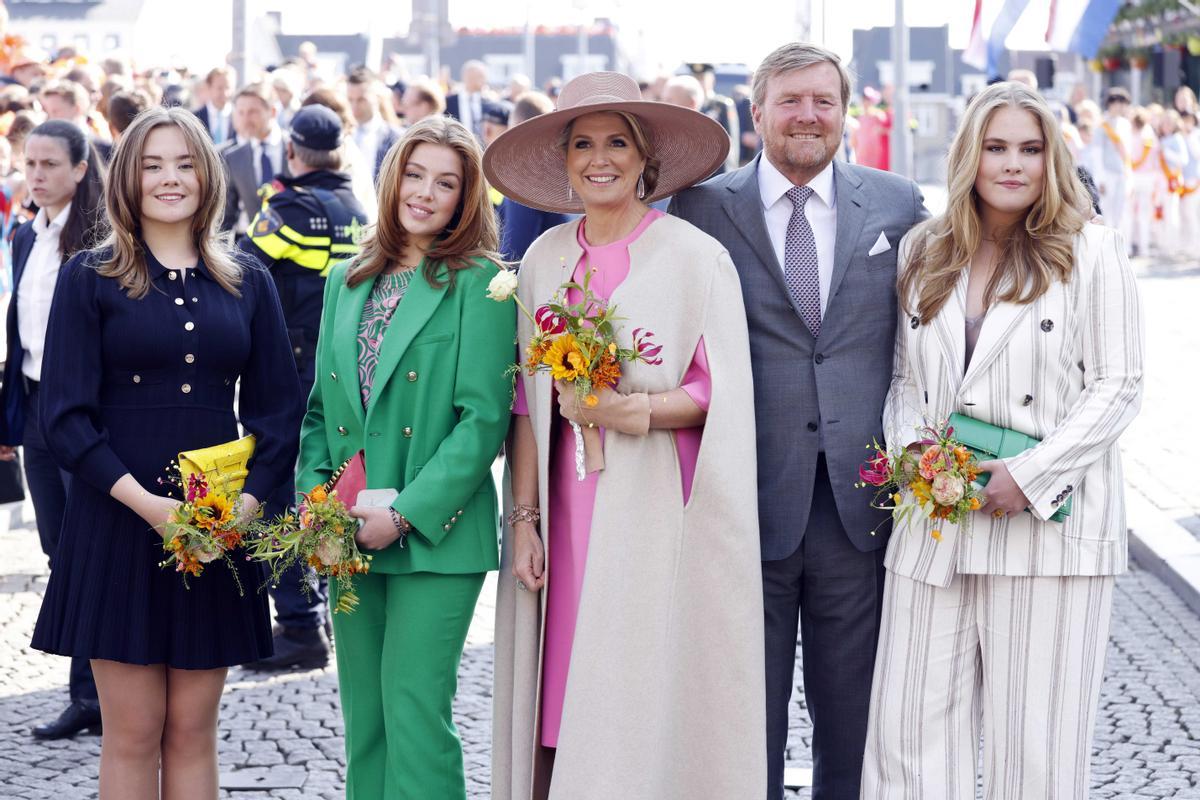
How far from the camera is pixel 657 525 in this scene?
4.13 m

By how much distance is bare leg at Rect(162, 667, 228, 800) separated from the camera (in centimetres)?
432

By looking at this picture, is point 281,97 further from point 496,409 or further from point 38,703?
point 496,409

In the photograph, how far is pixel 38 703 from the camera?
624 centimetres

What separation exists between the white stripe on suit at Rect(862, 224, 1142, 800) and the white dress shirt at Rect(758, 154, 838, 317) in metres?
0.46

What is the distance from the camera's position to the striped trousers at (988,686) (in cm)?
404

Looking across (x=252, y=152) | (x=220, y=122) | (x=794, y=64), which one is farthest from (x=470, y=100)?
(x=794, y=64)

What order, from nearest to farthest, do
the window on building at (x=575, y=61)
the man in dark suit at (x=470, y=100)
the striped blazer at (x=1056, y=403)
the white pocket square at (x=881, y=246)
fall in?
the striped blazer at (x=1056, y=403), the white pocket square at (x=881, y=246), the man in dark suit at (x=470, y=100), the window on building at (x=575, y=61)

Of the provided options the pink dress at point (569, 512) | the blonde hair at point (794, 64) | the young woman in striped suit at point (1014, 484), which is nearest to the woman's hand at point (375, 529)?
the pink dress at point (569, 512)

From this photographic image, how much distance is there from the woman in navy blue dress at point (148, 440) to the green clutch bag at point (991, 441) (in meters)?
1.86

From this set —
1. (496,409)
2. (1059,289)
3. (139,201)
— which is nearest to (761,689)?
(496,409)

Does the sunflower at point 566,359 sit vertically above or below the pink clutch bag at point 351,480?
above

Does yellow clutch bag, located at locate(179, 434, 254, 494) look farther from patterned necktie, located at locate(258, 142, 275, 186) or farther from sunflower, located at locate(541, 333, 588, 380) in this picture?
patterned necktie, located at locate(258, 142, 275, 186)

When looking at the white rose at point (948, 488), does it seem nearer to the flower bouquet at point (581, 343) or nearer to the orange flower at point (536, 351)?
the flower bouquet at point (581, 343)

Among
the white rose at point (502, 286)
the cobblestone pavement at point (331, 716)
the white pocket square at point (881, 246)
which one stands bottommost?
the cobblestone pavement at point (331, 716)
